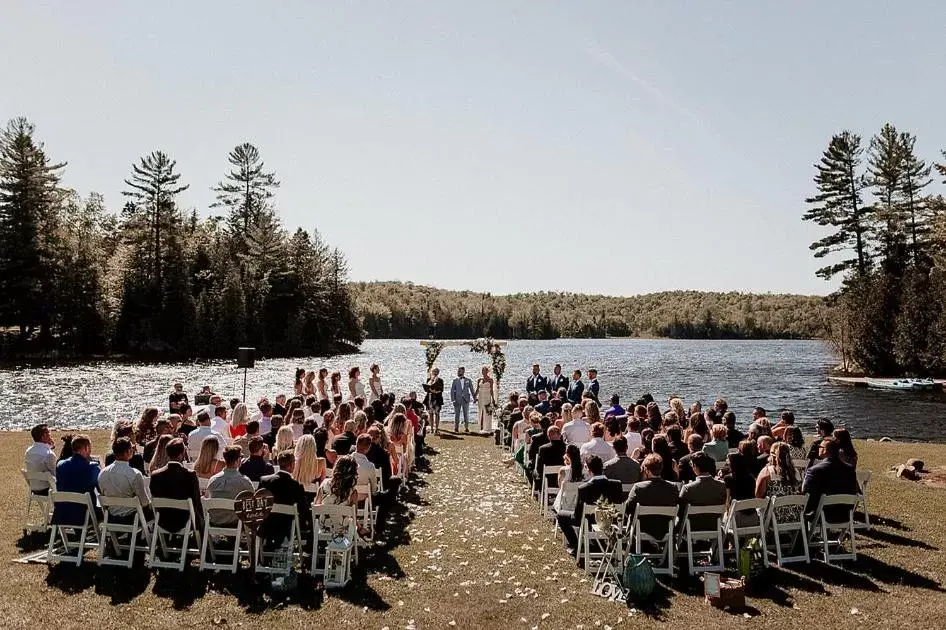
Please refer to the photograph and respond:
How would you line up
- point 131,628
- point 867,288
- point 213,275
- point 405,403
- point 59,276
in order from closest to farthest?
point 131,628
point 405,403
point 867,288
point 59,276
point 213,275

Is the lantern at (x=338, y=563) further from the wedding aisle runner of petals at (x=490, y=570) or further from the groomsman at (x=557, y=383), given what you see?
the groomsman at (x=557, y=383)

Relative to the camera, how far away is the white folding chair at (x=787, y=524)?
329 inches

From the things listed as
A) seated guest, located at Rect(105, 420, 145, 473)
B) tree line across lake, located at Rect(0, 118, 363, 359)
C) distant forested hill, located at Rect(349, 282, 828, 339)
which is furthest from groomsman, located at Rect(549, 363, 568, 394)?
distant forested hill, located at Rect(349, 282, 828, 339)

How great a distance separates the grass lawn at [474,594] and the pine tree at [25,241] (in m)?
61.7

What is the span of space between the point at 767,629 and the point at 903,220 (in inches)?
2426

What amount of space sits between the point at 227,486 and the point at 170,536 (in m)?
1.13

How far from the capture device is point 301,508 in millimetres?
8086

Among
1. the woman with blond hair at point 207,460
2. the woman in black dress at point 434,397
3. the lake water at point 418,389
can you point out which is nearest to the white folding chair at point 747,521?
the woman with blond hair at point 207,460

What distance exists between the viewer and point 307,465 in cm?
915

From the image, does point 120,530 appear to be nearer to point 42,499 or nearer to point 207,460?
point 207,460

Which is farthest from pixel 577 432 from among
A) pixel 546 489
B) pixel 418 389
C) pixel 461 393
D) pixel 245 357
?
pixel 418 389

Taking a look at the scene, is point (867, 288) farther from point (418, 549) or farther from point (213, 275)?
point (213, 275)

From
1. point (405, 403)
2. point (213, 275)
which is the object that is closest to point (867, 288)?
point (405, 403)

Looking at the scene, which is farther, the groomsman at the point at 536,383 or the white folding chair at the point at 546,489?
the groomsman at the point at 536,383
